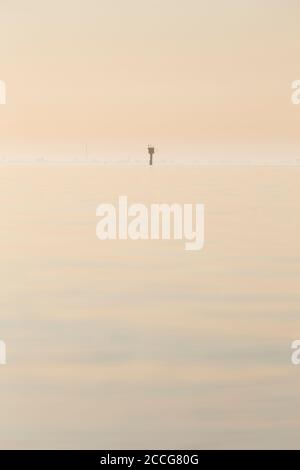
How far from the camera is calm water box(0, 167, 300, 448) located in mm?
2441

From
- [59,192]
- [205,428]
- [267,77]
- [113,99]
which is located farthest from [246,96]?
[59,192]

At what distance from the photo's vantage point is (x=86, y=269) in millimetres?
4859

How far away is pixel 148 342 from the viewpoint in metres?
3.31

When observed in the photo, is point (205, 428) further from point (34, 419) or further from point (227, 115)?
point (227, 115)

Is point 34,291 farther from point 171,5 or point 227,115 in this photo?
point 227,115

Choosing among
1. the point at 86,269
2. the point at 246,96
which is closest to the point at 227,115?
the point at 246,96

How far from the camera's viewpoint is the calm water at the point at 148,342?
2.44 metres

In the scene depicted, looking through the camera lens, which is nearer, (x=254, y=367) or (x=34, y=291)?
(x=254, y=367)

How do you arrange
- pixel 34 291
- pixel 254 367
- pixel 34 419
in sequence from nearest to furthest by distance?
1. pixel 34 419
2. pixel 254 367
3. pixel 34 291
